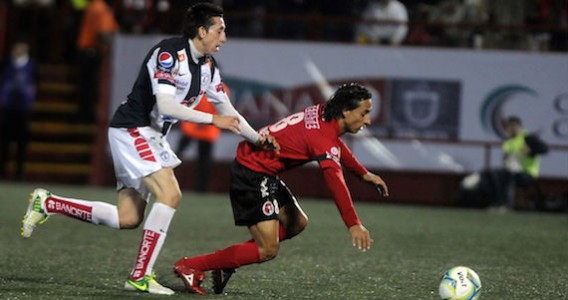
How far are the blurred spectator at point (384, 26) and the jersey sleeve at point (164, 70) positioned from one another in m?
11.6

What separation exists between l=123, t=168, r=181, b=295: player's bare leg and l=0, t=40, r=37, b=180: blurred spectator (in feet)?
38.1

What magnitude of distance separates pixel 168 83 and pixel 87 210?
1.18 m

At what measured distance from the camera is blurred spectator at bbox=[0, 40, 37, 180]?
752 inches

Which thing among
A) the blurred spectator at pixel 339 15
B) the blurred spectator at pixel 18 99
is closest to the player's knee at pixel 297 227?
the blurred spectator at pixel 339 15

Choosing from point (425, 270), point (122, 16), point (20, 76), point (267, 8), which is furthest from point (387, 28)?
point (425, 270)

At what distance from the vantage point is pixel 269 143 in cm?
782

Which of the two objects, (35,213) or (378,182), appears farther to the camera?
(35,213)

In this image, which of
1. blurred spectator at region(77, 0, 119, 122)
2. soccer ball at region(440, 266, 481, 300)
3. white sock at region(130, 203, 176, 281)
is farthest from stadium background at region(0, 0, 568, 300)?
soccer ball at region(440, 266, 481, 300)

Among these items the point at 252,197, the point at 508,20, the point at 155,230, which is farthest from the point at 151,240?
the point at 508,20

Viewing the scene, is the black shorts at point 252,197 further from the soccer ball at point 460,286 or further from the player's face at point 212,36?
the soccer ball at point 460,286

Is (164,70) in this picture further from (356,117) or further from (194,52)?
(356,117)

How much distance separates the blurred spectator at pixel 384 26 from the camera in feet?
63.0

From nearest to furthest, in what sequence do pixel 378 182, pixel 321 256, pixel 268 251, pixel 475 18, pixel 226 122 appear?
pixel 226 122 → pixel 268 251 → pixel 378 182 → pixel 321 256 → pixel 475 18

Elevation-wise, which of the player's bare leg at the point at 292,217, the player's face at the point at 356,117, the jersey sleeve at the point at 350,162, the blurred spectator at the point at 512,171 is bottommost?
the blurred spectator at the point at 512,171
